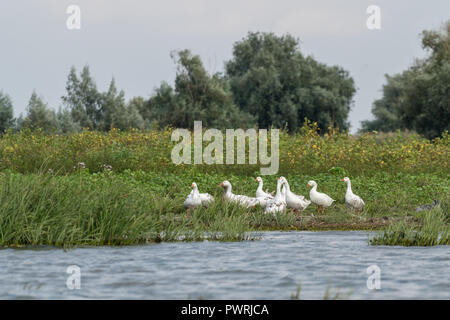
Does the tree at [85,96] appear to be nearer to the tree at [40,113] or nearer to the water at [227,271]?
the tree at [40,113]

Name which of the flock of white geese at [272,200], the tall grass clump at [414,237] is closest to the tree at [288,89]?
the flock of white geese at [272,200]

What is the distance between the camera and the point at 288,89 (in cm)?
6825

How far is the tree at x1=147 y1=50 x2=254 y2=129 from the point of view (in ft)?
193

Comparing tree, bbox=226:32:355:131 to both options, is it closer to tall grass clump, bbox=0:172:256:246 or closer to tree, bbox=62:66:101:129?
tree, bbox=62:66:101:129

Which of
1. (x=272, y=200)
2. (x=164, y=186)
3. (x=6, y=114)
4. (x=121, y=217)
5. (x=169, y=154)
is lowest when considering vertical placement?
(x=121, y=217)

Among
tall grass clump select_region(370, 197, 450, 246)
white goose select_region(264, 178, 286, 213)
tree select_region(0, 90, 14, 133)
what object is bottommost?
tall grass clump select_region(370, 197, 450, 246)

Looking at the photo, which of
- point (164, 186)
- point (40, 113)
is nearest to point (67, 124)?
point (40, 113)

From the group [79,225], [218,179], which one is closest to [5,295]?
[79,225]

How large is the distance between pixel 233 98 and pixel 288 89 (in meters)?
5.52

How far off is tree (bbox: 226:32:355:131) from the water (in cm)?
5065

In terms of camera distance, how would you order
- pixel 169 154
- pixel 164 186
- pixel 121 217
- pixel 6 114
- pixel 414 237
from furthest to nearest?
pixel 6 114, pixel 169 154, pixel 164 186, pixel 414 237, pixel 121 217

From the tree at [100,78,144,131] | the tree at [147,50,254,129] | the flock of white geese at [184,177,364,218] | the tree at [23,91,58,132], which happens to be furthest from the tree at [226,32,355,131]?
the flock of white geese at [184,177,364,218]

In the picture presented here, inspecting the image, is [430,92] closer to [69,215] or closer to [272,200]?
[272,200]

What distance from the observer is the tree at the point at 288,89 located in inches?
2648
